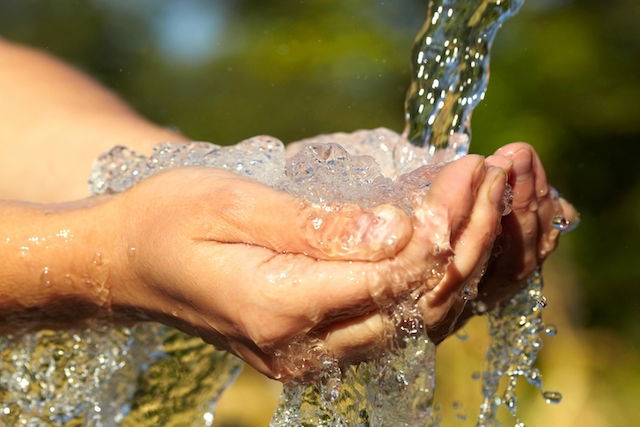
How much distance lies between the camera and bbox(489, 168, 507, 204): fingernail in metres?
1.00

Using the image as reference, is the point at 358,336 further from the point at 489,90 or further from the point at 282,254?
the point at 489,90

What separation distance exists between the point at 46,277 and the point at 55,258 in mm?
28

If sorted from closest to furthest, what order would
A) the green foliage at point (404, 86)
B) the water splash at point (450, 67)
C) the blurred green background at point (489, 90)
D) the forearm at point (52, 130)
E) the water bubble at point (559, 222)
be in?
the water bubble at point (559, 222) → the water splash at point (450, 67) → the forearm at point (52, 130) → the blurred green background at point (489, 90) → the green foliage at point (404, 86)

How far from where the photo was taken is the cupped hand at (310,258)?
935 mm

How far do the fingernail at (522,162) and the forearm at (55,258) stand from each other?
0.49 meters

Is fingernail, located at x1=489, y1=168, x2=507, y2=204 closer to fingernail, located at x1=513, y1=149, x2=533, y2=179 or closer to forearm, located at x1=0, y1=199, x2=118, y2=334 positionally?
fingernail, located at x1=513, y1=149, x2=533, y2=179

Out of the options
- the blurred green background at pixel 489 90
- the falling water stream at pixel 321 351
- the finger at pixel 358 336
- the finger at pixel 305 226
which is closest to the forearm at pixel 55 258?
the falling water stream at pixel 321 351

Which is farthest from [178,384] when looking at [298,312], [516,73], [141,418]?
[516,73]

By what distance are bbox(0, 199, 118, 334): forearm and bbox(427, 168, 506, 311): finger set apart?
43 centimetres

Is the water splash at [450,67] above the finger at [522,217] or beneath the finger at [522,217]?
above

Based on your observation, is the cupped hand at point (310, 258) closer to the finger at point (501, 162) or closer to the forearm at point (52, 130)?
the finger at point (501, 162)

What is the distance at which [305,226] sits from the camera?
0.96m

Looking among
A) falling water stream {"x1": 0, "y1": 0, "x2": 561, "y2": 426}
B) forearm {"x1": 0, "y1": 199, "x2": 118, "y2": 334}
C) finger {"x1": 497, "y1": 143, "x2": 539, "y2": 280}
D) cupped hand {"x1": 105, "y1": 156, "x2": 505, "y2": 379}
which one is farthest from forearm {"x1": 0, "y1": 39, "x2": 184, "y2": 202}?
finger {"x1": 497, "y1": 143, "x2": 539, "y2": 280}

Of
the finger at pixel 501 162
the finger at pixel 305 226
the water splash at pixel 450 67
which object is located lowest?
the finger at pixel 305 226
